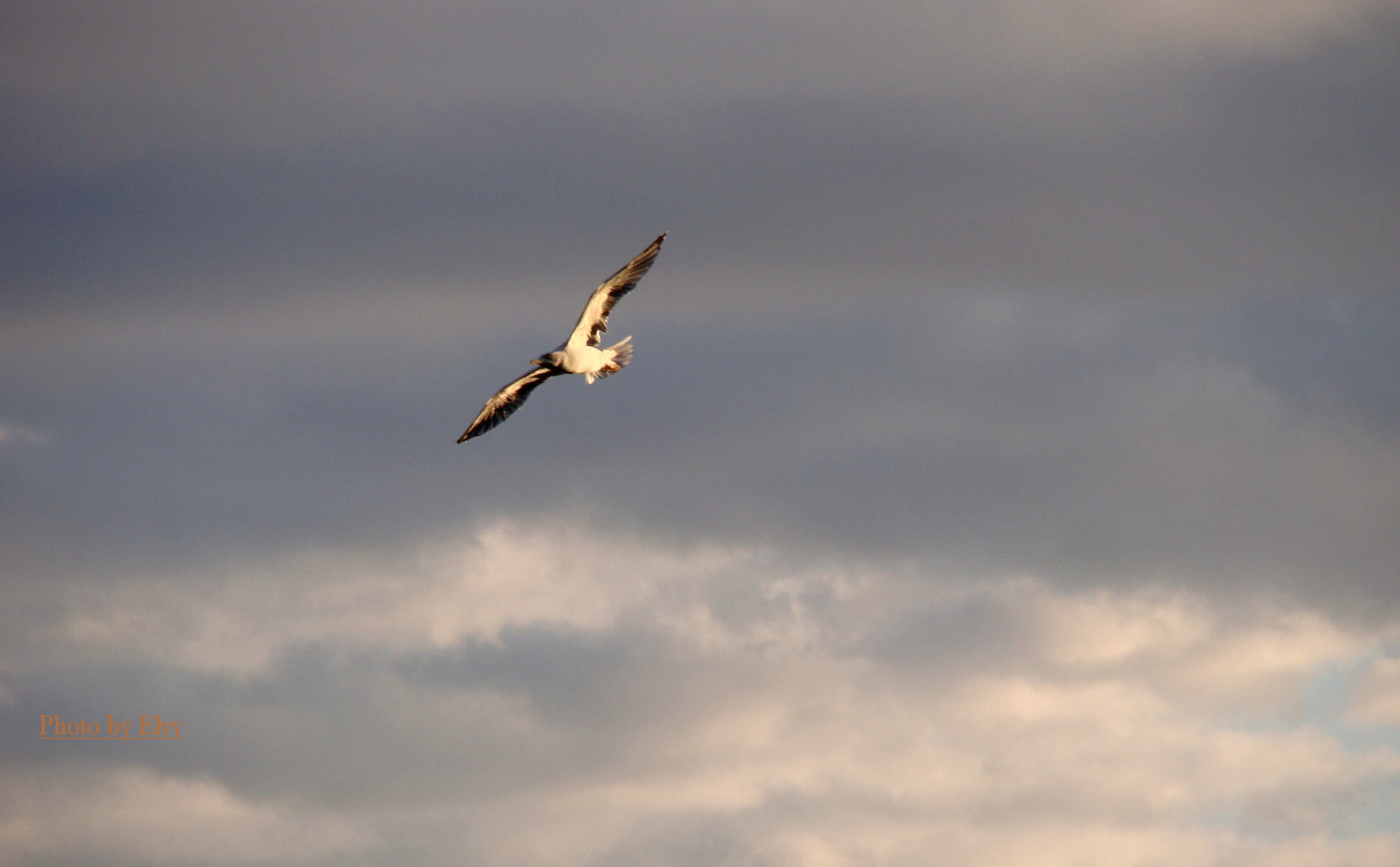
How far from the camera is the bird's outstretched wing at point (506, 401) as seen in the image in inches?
4168

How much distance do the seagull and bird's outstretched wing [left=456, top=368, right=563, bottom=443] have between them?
7 cm

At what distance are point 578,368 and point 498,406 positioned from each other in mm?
5840

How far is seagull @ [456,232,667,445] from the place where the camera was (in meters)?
104

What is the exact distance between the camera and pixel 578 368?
10444cm

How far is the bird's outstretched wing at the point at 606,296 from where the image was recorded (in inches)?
4075

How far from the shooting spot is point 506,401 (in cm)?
10800

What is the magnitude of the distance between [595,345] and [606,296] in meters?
3.11

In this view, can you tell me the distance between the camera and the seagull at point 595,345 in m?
104

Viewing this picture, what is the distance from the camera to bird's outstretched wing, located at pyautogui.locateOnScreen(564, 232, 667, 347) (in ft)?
340

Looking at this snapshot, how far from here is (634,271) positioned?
10438cm

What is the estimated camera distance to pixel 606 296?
104m

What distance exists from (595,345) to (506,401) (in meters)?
6.29

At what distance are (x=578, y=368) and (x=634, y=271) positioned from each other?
5.89m

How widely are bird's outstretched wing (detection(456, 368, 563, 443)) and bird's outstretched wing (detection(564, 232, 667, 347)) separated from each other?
2.47 metres
